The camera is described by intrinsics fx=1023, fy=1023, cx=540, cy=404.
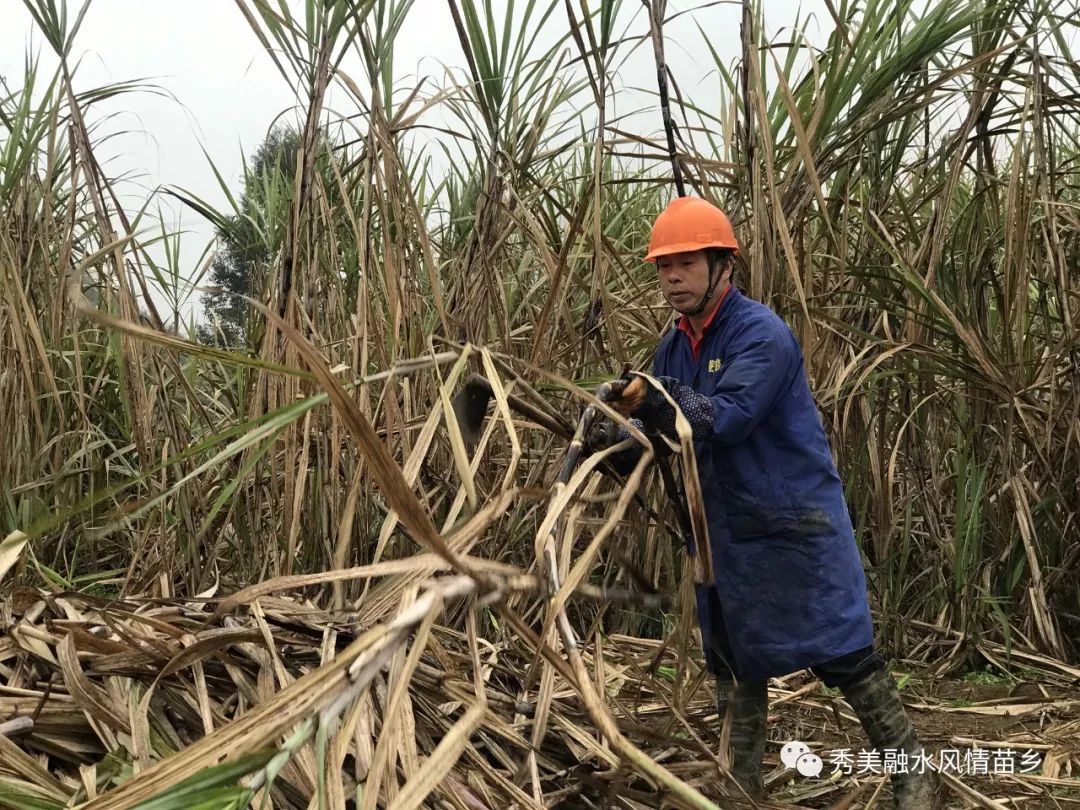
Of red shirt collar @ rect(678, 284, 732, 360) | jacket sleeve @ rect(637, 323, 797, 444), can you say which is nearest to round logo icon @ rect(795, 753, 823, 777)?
jacket sleeve @ rect(637, 323, 797, 444)

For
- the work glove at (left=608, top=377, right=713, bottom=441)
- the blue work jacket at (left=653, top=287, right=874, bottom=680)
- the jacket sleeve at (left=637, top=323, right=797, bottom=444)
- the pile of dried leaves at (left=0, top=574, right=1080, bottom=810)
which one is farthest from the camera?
the blue work jacket at (left=653, top=287, right=874, bottom=680)

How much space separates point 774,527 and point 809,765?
634mm

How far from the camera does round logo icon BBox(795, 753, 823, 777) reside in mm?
2385

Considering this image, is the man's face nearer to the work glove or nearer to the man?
the man

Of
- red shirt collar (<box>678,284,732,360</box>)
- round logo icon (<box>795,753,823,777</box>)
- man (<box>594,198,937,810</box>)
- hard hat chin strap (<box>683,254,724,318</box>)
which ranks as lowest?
round logo icon (<box>795,753,823,777</box>)

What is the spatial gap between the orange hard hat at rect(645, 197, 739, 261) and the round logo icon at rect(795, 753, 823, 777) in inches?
47.9

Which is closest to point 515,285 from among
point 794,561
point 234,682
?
point 794,561

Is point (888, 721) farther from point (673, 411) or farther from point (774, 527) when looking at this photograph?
point (673, 411)

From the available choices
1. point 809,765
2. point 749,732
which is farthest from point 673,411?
point 809,765

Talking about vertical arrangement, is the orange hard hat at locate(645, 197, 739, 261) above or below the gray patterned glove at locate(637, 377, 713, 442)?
above

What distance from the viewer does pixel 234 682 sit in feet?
5.42

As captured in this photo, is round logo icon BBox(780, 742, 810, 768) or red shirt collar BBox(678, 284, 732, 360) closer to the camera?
red shirt collar BBox(678, 284, 732, 360)

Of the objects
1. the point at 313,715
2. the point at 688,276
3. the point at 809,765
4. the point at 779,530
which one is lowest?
the point at 809,765

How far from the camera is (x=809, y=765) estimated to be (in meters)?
2.40
